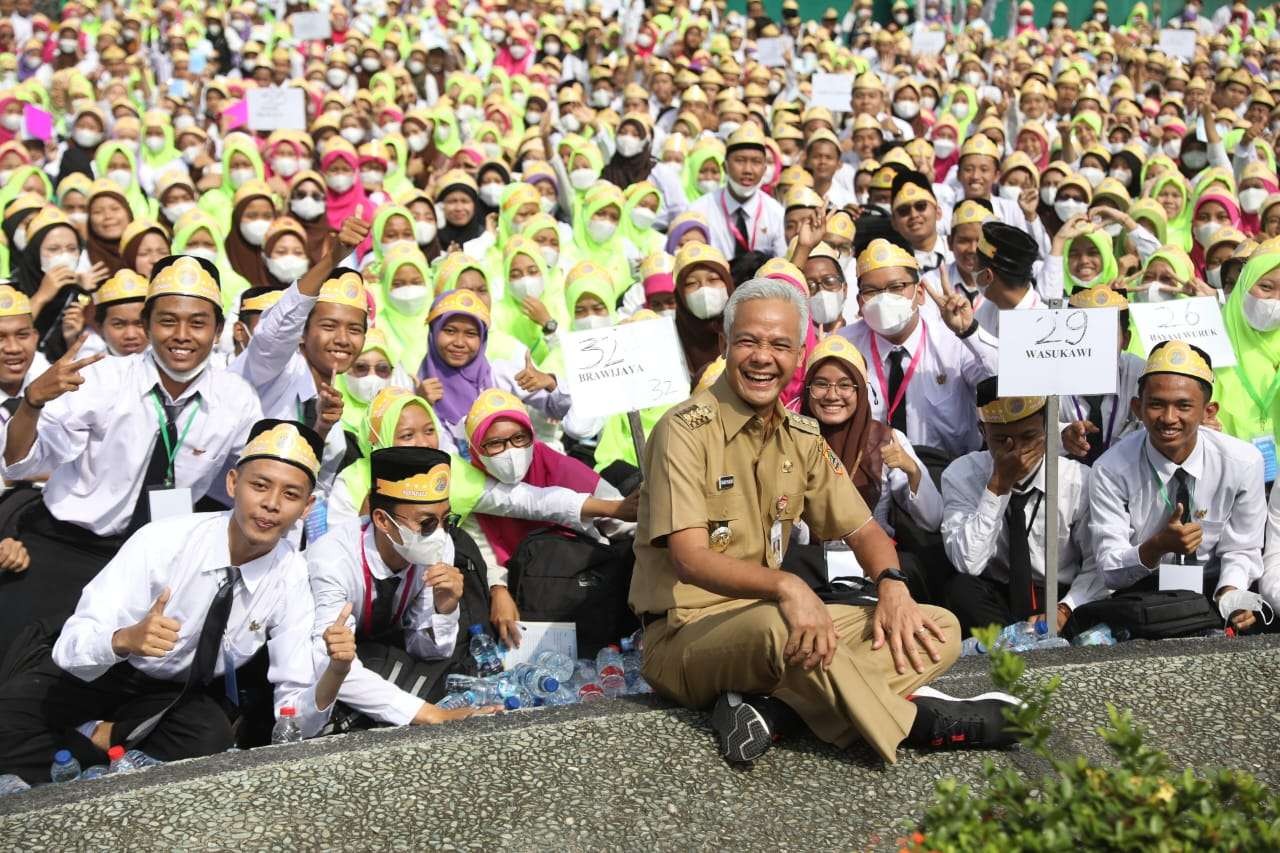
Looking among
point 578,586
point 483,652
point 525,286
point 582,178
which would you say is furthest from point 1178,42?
point 483,652

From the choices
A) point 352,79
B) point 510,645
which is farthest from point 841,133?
point 510,645

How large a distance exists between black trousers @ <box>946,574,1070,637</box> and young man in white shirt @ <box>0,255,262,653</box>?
2824 millimetres

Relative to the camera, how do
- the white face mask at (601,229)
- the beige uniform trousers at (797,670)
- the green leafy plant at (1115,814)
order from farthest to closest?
the white face mask at (601,229) < the beige uniform trousers at (797,670) < the green leafy plant at (1115,814)

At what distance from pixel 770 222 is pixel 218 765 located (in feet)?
23.3

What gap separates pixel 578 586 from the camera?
5094 mm

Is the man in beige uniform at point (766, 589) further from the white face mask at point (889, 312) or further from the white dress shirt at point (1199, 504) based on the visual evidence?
the white face mask at point (889, 312)

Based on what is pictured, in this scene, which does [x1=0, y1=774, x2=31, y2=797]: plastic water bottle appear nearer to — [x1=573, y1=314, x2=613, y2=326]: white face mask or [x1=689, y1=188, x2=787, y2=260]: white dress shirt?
[x1=573, y1=314, x2=613, y2=326]: white face mask

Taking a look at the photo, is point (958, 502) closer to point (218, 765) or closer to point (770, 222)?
point (218, 765)

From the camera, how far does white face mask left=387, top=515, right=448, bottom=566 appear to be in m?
4.44

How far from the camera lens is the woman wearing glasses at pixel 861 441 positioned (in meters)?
5.30

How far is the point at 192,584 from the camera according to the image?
3928 mm

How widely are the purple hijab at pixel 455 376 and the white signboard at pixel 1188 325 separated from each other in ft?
10.9

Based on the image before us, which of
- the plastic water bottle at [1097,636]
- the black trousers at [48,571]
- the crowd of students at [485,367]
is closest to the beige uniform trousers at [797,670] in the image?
the crowd of students at [485,367]

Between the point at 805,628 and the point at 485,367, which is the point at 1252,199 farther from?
the point at 805,628
